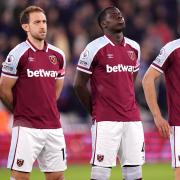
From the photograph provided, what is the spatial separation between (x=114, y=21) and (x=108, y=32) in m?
0.16

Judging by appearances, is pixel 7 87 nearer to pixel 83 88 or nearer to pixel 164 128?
pixel 83 88

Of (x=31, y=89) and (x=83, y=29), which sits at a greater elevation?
(x=83, y=29)

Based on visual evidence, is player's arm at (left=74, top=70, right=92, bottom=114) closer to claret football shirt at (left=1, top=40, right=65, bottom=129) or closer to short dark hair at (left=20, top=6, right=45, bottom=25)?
claret football shirt at (left=1, top=40, right=65, bottom=129)

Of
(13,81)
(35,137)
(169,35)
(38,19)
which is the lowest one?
(35,137)

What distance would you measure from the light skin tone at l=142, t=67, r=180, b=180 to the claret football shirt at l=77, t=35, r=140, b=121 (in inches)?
20.0

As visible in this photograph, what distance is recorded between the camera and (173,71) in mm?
10172

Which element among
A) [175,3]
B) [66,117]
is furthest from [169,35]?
[66,117]

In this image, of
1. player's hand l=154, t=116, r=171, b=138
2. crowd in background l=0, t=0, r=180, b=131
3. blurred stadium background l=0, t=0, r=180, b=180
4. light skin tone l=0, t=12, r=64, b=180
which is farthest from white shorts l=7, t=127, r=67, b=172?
crowd in background l=0, t=0, r=180, b=131

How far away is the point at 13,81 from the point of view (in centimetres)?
1033

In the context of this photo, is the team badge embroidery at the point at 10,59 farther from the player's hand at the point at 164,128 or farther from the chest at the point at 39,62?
the player's hand at the point at 164,128

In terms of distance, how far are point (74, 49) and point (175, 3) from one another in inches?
137

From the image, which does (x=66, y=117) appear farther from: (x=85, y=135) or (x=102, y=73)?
(x=102, y=73)

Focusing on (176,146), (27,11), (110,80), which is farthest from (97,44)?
(176,146)

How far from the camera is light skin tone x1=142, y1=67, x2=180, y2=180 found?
32.3 ft
